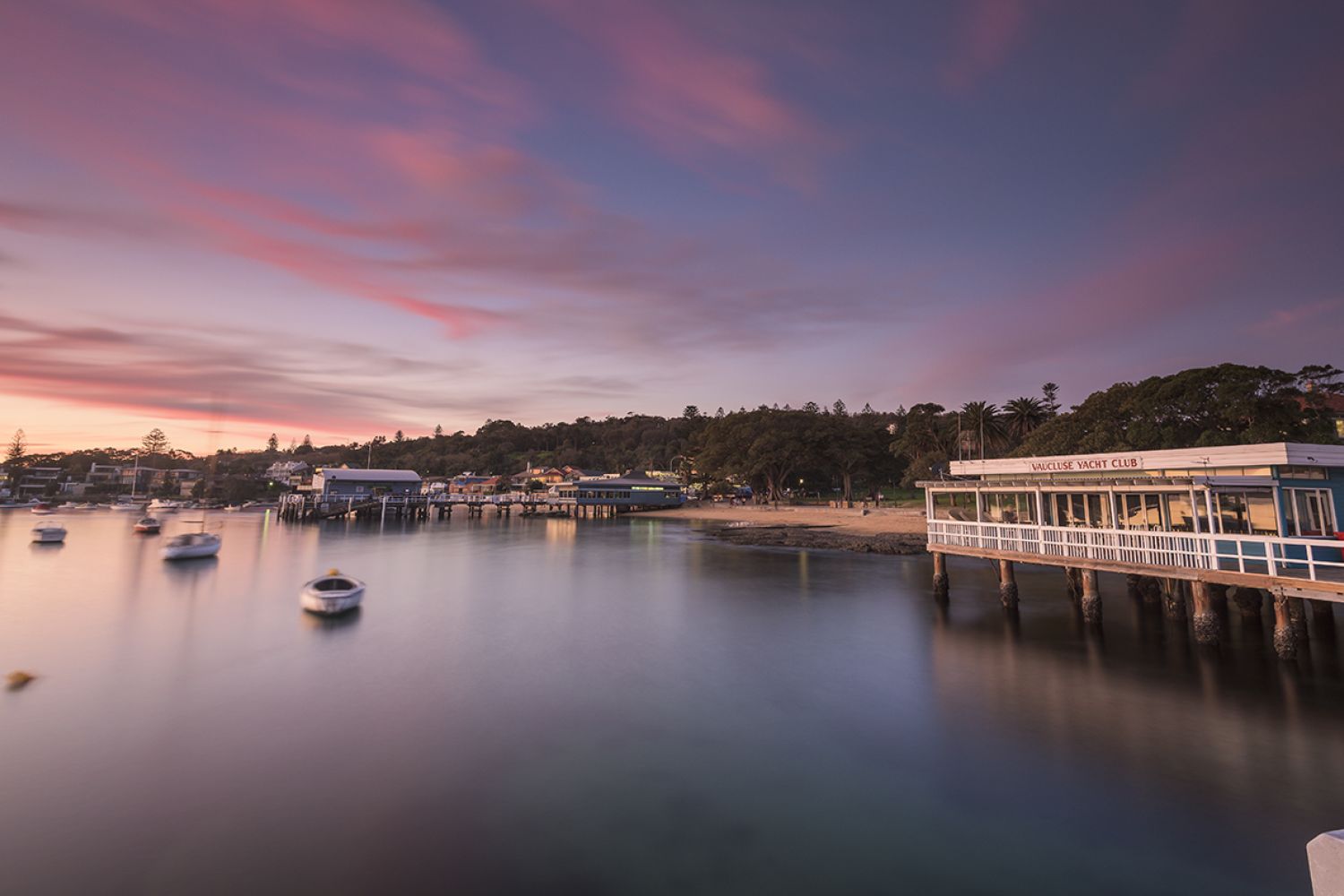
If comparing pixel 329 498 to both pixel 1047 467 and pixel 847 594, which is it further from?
pixel 1047 467

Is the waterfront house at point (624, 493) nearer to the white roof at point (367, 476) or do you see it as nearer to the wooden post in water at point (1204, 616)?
the white roof at point (367, 476)

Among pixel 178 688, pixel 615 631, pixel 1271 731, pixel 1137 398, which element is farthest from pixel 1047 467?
pixel 178 688

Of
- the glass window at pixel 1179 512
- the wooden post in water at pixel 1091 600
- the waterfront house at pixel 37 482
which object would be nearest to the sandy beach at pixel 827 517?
the wooden post in water at pixel 1091 600

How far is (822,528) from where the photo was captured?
64062 millimetres

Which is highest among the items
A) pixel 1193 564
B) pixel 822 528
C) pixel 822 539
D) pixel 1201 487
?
pixel 1201 487

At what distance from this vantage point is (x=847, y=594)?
30906 mm

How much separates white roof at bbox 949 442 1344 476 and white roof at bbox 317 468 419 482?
90.8 m

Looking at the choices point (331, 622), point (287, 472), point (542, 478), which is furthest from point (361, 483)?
point (287, 472)

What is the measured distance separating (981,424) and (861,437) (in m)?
18.7

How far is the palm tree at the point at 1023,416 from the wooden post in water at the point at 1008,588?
163 ft

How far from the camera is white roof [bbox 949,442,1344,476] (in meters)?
15.9

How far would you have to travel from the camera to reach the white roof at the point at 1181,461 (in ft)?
52.1

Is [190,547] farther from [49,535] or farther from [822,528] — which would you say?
[822,528]

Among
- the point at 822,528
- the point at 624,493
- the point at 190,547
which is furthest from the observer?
the point at 624,493
